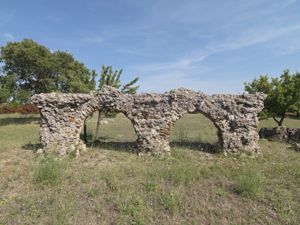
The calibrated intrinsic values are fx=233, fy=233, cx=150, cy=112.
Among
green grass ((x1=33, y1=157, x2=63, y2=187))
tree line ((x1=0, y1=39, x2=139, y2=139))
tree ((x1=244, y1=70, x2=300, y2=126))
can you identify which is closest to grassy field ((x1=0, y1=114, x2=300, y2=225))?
green grass ((x1=33, y1=157, x2=63, y2=187))

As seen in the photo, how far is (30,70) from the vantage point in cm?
2630

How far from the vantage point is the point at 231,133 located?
9797mm

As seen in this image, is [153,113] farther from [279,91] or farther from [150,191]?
[279,91]

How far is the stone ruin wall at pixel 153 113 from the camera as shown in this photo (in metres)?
9.57

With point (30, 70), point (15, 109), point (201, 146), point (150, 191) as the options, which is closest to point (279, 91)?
point (201, 146)

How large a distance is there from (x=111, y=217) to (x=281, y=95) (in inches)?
537

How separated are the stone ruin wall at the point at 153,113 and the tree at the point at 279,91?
6.14 meters

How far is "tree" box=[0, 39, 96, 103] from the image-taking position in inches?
990

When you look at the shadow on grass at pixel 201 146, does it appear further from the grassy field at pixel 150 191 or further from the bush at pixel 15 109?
the bush at pixel 15 109

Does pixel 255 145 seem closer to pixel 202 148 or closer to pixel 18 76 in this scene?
pixel 202 148

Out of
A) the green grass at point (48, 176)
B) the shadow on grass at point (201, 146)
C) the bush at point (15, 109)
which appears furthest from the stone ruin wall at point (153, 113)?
the bush at point (15, 109)

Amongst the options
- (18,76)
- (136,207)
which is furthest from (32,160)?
(18,76)

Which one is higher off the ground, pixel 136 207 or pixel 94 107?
pixel 94 107

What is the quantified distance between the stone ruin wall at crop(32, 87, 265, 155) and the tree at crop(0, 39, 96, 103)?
1571cm
